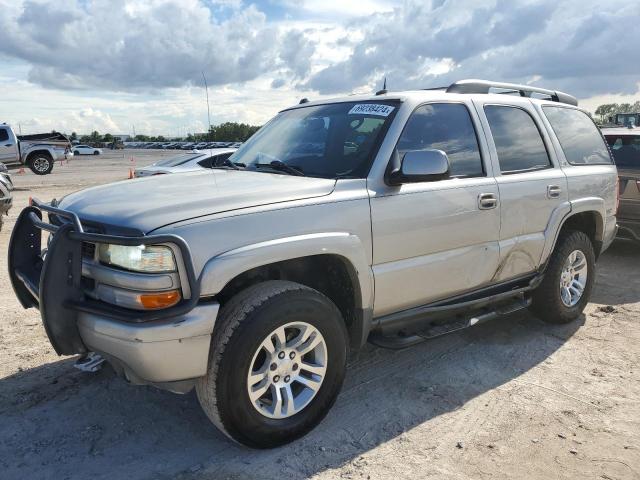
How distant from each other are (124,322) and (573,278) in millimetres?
3914

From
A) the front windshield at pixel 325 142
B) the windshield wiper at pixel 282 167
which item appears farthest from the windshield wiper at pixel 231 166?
the windshield wiper at pixel 282 167

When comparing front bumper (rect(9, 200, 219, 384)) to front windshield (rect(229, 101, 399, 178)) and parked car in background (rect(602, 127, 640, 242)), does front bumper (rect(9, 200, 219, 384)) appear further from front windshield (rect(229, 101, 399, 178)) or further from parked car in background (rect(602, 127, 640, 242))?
parked car in background (rect(602, 127, 640, 242))

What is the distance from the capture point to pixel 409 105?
3.67 m

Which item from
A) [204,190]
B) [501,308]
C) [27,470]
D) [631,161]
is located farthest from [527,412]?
[631,161]

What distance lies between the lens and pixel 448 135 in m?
3.87

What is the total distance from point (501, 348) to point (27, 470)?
3320mm

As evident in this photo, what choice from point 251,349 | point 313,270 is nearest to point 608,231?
point 313,270

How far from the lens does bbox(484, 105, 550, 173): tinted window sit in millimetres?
4172

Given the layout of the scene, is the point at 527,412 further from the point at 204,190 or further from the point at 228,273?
the point at 204,190

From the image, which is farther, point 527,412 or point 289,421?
point 527,412

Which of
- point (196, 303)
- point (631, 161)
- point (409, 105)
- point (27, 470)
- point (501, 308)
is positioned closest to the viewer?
point (196, 303)

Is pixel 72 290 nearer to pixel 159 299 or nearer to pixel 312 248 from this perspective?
pixel 159 299

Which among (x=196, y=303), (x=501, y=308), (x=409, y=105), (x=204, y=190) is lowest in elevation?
(x=501, y=308)

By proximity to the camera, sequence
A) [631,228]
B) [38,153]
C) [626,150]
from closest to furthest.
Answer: [631,228]
[626,150]
[38,153]
